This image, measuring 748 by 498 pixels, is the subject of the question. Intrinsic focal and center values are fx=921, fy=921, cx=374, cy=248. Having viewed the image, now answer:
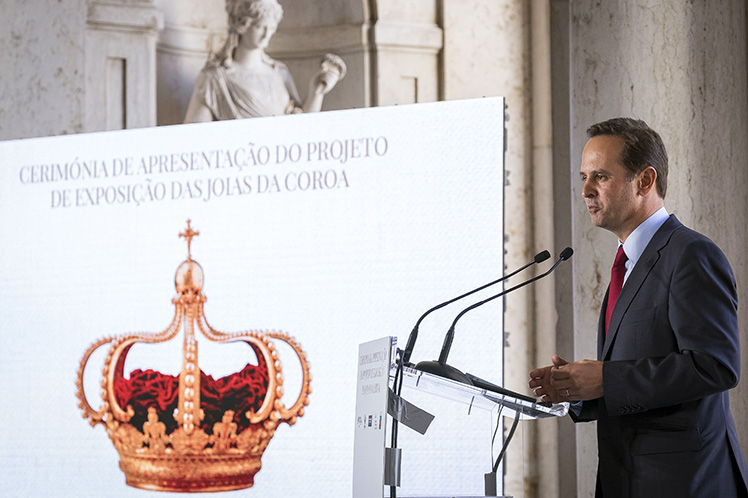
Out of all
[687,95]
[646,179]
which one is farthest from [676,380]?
[687,95]

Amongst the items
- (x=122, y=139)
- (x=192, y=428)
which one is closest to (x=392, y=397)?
(x=192, y=428)

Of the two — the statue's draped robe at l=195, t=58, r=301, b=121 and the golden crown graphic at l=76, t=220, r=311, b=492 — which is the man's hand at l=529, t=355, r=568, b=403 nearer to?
the golden crown graphic at l=76, t=220, r=311, b=492

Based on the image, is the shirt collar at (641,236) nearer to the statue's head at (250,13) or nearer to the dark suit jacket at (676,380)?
the dark suit jacket at (676,380)

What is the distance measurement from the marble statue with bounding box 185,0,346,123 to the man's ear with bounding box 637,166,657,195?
12.3 ft

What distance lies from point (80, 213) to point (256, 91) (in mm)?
1584

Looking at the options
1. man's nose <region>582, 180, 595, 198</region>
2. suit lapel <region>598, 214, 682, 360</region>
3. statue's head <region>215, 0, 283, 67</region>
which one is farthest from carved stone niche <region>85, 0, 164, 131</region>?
suit lapel <region>598, 214, 682, 360</region>

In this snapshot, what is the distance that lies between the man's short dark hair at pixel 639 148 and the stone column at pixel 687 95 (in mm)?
1483

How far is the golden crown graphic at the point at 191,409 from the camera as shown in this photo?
4027mm

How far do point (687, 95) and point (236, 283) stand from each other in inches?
81.2

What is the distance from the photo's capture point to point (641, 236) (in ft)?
6.83

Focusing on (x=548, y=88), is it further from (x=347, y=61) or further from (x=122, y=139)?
(x=122, y=139)

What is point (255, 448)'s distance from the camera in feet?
13.2

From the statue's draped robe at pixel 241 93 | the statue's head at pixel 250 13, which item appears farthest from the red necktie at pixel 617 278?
the statue's head at pixel 250 13

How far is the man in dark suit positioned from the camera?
185 cm
